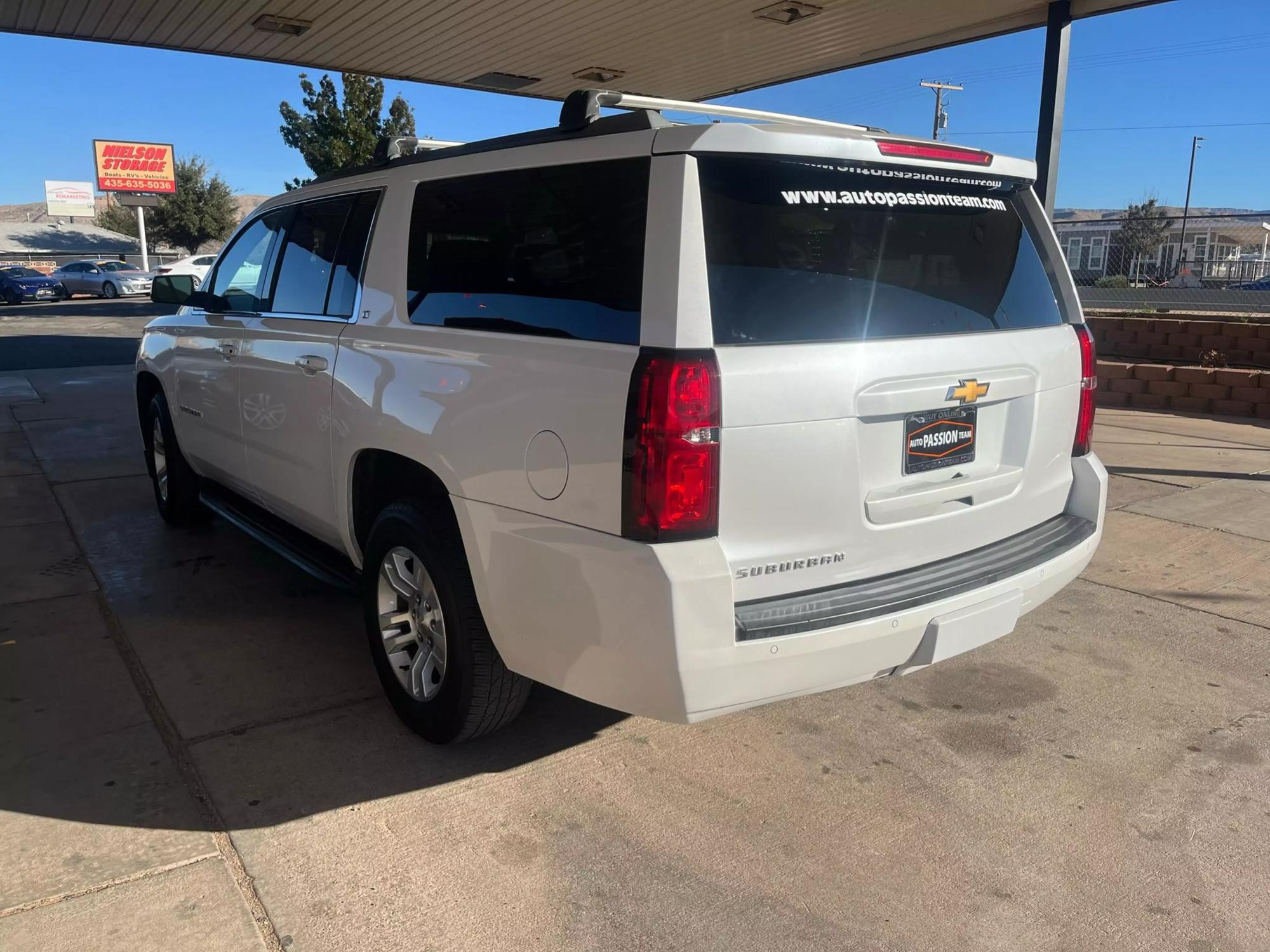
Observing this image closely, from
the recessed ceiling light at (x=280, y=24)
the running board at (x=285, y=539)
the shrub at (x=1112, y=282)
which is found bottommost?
the running board at (x=285, y=539)

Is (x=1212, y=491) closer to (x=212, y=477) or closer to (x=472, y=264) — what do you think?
(x=472, y=264)

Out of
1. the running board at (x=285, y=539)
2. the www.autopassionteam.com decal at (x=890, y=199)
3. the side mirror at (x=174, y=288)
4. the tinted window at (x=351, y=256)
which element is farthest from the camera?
the side mirror at (x=174, y=288)

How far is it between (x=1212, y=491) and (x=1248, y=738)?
165 inches

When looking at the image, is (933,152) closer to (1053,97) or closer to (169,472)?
(169,472)

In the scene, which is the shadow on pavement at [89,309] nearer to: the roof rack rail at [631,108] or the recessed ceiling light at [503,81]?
the recessed ceiling light at [503,81]

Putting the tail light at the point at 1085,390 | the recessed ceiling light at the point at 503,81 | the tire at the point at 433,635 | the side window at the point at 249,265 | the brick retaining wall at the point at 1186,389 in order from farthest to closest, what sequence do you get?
the recessed ceiling light at the point at 503,81
the brick retaining wall at the point at 1186,389
the side window at the point at 249,265
the tail light at the point at 1085,390
the tire at the point at 433,635

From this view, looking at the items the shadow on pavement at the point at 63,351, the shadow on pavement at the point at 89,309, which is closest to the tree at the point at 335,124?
the shadow on pavement at the point at 89,309

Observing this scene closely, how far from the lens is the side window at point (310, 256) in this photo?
13.8 ft

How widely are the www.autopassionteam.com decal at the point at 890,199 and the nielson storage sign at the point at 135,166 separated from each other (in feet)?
213

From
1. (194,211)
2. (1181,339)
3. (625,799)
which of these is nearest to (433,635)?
(625,799)

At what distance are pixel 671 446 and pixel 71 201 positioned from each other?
106m

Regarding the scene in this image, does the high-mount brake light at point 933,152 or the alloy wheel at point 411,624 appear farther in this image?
the alloy wheel at point 411,624

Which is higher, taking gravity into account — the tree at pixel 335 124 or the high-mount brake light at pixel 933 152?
the tree at pixel 335 124

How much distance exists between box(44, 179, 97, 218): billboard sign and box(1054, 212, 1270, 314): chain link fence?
285 ft
